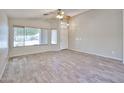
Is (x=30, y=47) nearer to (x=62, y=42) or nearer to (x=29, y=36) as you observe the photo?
(x=29, y=36)

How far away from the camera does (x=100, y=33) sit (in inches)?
224

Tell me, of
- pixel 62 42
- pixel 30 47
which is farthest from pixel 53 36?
pixel 30 47

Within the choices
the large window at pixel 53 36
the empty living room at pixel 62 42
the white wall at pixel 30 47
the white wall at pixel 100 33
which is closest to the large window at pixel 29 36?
the empty living room at pixel 62 42

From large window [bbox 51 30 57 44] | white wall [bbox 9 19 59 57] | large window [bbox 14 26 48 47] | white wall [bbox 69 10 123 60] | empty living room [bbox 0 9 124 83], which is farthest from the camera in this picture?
large window [bbox 51 30 57 44]

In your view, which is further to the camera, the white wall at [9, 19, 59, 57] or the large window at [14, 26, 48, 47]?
the large window at [14, 26, 48, 47]

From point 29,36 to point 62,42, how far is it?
2.87 metres

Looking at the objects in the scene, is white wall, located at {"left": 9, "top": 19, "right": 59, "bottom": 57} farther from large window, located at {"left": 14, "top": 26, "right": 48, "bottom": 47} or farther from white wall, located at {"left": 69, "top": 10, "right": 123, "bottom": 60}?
white wall, located at {"left": 69, "top": 10, "right": 123, "bottom": 60}

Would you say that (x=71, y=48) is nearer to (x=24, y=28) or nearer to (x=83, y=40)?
(x=83, y=40)

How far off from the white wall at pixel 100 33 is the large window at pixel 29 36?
97.5 inches

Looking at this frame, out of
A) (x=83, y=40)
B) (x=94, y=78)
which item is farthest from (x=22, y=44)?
(x=94, y=78)

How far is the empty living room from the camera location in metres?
3.58

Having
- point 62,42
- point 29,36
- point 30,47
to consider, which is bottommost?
point 30,47

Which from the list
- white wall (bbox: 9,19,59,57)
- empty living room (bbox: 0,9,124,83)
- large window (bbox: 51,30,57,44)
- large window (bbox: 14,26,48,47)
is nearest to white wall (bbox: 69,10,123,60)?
empty living room (bbox: 0,9,124,83)
